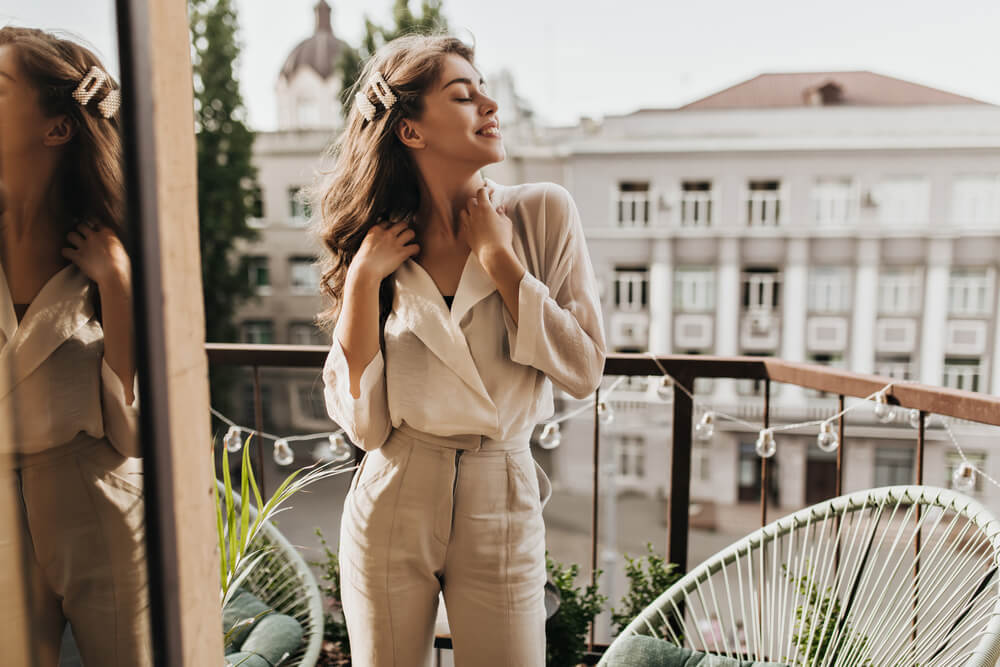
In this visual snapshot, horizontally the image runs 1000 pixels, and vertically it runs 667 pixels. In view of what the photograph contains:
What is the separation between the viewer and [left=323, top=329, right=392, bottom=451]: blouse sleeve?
3.07 ft

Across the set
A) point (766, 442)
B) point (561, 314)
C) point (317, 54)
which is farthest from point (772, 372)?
point (317, 54)

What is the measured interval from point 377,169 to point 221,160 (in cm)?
1311

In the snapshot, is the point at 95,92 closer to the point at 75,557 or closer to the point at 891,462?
the point at 75,557

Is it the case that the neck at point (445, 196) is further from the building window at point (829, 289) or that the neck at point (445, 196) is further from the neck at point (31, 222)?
the building window at point (829, 289)

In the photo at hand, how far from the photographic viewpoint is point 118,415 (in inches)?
20.6

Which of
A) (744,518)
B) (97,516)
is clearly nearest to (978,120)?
(744,518)

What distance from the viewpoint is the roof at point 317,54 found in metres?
18.4

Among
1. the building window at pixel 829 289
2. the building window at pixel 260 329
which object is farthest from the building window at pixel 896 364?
the building window at pixel 260 329

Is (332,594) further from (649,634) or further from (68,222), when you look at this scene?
(68,222)

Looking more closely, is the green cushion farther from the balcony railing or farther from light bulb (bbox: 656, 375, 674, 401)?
light bulb (bbox: 656, 375, 674, 401)

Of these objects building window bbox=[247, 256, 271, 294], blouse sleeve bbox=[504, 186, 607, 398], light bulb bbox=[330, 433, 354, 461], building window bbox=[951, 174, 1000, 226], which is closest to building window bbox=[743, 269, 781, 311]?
building window bbox=[951, 174, 1000, 226]

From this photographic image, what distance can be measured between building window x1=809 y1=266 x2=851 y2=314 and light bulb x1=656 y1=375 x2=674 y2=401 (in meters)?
17.1

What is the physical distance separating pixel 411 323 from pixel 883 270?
1827cm

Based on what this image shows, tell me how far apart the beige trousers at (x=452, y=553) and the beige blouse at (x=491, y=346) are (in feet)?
0.14
